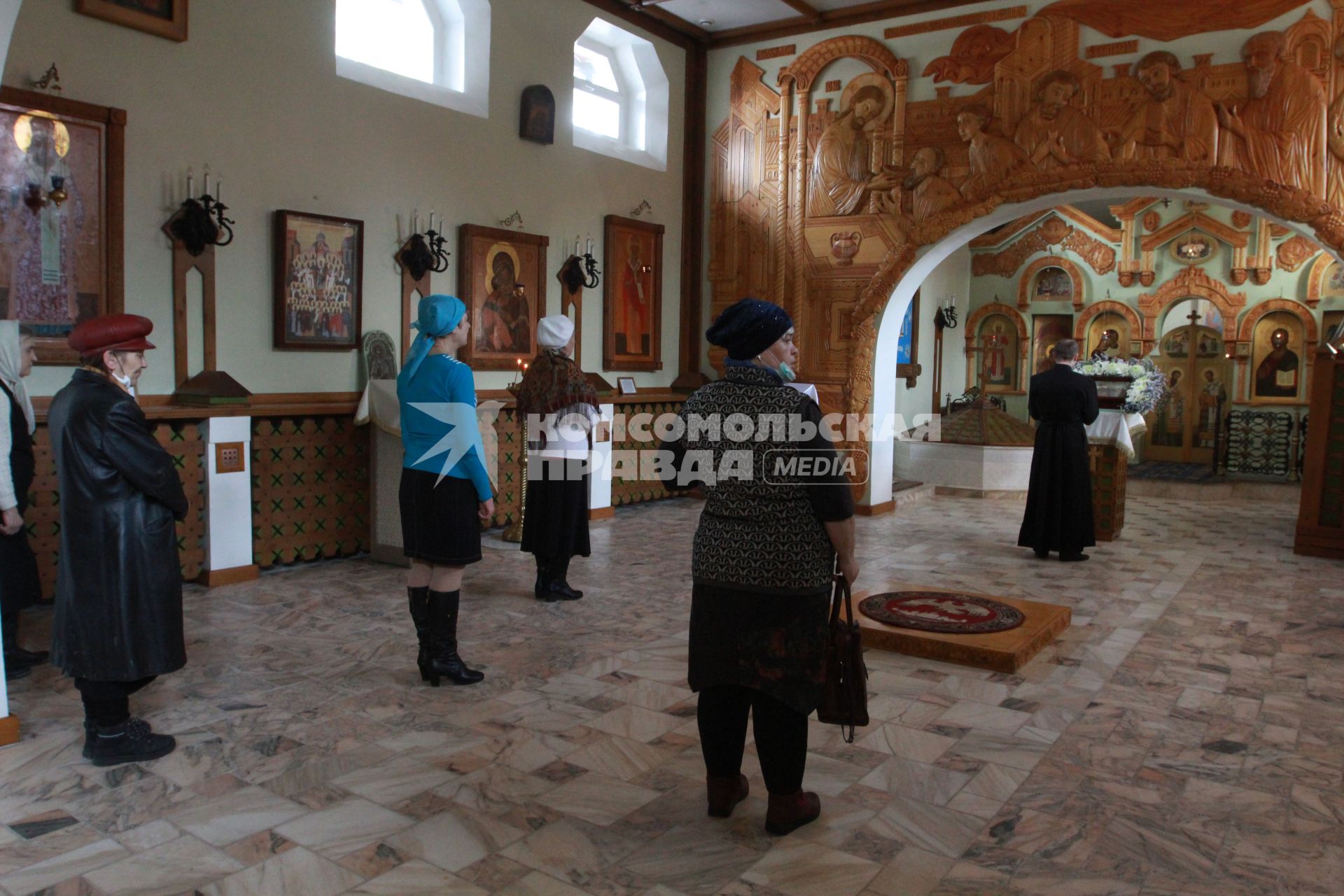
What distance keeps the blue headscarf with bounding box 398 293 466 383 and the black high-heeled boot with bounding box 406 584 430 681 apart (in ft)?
3.04

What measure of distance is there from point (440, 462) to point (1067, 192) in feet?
22.5

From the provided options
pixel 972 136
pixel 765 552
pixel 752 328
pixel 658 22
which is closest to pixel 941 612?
pixel 765 552

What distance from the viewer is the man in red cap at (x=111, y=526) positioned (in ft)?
11.0

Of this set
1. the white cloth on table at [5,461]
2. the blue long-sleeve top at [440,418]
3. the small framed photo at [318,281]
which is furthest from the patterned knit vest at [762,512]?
the small framed photo at [318,281]

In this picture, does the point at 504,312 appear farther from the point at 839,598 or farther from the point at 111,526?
the point at 839,598

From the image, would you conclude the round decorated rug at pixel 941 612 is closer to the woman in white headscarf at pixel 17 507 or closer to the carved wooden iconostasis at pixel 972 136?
the woman in white headscarf at pixel 17 507

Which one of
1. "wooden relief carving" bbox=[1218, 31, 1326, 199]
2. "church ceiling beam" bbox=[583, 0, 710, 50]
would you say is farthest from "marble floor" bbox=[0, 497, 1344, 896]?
"church ceiling beam" bbox=[583, 0, 710, 50]

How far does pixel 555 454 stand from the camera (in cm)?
596

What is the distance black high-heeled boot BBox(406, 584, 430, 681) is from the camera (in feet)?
14.5

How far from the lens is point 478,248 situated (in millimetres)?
8266

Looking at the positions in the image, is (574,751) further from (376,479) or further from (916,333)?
(916,333)

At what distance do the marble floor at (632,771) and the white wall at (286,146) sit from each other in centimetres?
201

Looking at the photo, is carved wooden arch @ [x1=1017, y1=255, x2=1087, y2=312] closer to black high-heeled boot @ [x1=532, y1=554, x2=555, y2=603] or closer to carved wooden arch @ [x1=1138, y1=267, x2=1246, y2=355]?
carved wooden arch @ [x1=1138, y1=267, x2=1246, y2=355]

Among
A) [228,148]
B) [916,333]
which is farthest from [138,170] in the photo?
[916,333]
